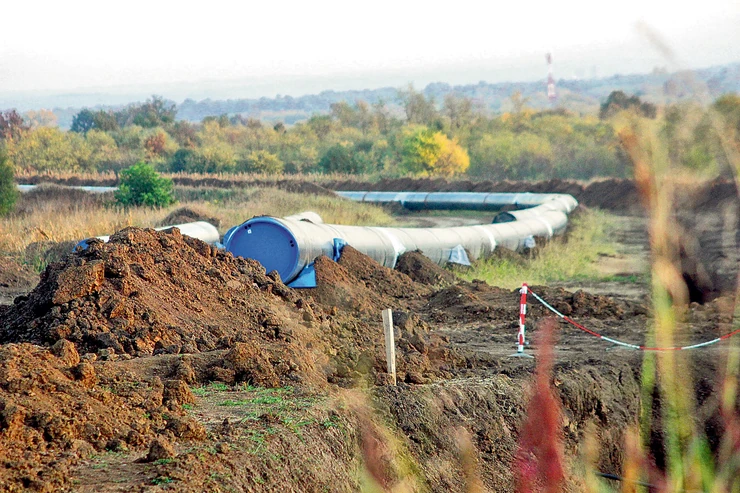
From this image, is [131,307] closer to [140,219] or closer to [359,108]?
[140,219]

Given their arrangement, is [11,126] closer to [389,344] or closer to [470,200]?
[470,200]

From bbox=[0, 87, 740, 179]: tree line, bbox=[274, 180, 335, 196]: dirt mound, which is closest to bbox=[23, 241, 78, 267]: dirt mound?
bbox=[274, 180, 335, 196]: dirt mound

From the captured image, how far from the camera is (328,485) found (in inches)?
200

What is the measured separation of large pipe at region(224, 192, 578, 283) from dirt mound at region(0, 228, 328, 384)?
290 centimetres

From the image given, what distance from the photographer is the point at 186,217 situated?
22172 millimetres

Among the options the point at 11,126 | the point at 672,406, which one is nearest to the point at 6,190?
the point at 672,406

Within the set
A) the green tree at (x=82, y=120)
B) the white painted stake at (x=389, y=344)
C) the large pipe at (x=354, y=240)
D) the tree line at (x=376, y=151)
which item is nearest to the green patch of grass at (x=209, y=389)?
the white painted stake at (x=389, y=344)

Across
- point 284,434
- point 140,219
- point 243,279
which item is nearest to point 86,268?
point 243,279

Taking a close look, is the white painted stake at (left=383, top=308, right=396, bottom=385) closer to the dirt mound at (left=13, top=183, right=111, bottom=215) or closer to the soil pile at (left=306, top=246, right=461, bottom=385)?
the soil pile at (left=306, top=246, right=461, bottom=385)

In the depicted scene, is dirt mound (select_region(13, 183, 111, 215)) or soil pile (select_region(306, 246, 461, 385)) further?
dirt mound (select_region(13, 183, 111, 215))

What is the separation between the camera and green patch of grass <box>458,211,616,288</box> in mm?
17812

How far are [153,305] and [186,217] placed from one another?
14305 millimetres

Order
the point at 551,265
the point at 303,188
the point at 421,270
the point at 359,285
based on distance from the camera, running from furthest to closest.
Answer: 1. the point at 303,188
2. the point at 551,265
3. the point at 421,270
4. the point at 359,285

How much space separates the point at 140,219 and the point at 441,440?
18.2 m
